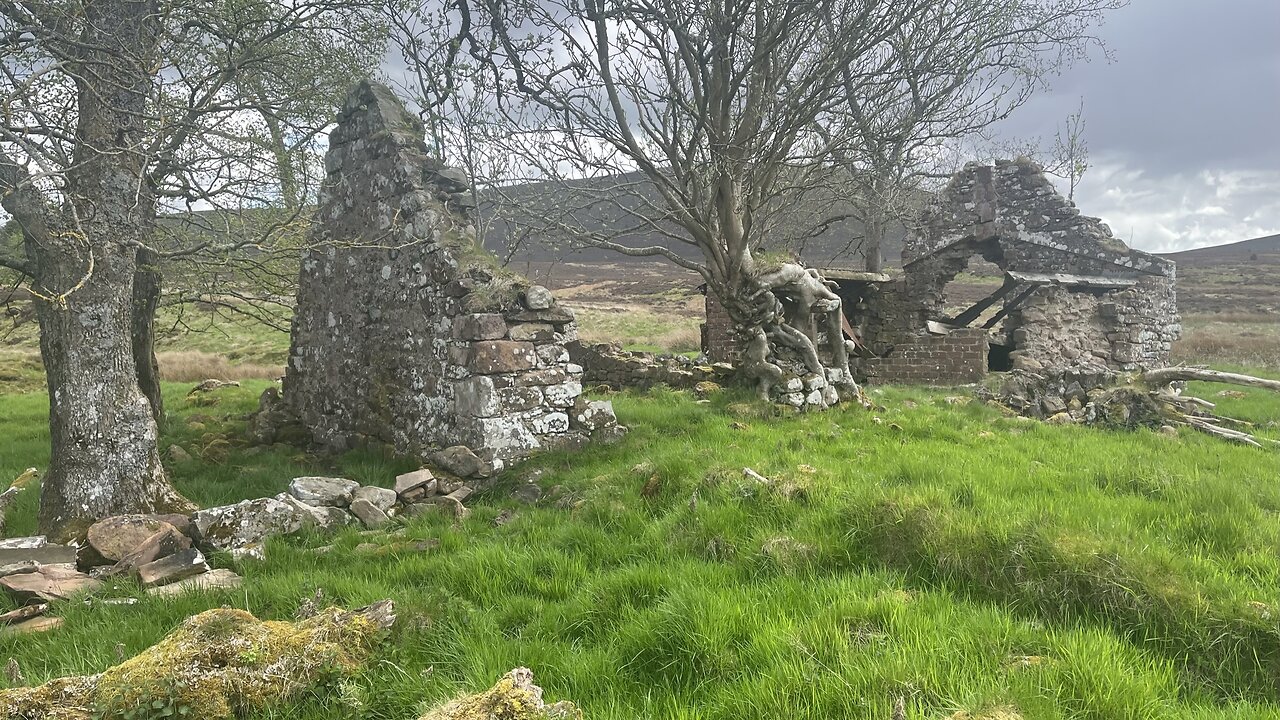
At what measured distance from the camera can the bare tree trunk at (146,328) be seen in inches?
337

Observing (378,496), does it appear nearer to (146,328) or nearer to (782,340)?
(146,328)

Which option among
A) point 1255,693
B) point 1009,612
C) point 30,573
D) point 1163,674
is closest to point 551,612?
point 1009,612

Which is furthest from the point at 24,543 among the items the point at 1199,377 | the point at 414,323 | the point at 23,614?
the point at 1199,377

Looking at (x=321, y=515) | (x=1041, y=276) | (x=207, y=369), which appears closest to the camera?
(x=321, y=515)

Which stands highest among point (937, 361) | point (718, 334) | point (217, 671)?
point (718, 334)

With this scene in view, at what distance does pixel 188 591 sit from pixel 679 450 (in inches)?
156

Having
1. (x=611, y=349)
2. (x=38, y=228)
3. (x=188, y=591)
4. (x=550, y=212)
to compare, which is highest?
(x=550, y=212)

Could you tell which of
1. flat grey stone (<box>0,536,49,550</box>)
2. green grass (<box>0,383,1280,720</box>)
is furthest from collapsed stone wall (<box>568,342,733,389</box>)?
flat grey stone (<box>0,536,49,550</box>)

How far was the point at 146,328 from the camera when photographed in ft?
28.8

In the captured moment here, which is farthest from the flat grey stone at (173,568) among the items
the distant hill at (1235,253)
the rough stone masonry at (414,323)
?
the distant hill at (1235,253)

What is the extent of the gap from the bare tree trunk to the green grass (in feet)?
10.6

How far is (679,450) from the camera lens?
249 inches

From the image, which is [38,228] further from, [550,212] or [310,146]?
[550,212]

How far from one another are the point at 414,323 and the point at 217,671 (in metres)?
5.13
